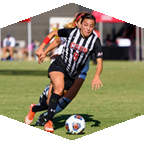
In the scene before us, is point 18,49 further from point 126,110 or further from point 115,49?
point 126,110

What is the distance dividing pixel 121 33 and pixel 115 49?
194 inches

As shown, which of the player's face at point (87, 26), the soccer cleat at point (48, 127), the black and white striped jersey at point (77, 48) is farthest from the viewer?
the black and white striped jersey at point (77, 48)

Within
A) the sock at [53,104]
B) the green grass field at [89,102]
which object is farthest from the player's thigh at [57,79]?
the green grass field at [89,102]

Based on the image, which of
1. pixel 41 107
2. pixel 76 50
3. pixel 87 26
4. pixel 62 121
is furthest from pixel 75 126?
pixel 87 26

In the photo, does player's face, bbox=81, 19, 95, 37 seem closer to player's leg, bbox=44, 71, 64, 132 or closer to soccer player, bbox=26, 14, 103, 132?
soccer player, bbox=26, 14, 103, 132

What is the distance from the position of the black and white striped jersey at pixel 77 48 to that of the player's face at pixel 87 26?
4.3 inches

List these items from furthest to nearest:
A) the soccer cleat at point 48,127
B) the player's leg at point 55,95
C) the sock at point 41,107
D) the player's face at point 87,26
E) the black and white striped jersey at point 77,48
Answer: the sock at point 41,107, the black and white striped jersey at point 77,48, the player's face at point 87,26, the player's leg at point 55,95, the soccer cleat at point 48,127

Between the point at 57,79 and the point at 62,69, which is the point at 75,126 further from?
the point at 62,69

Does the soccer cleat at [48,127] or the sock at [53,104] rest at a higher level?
the sock at [53,104]

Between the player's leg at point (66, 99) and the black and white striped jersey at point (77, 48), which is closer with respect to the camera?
the black and white striped jersey at point (77, 48)

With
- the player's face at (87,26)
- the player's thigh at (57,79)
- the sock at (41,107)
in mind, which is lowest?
the sock at (41,107)

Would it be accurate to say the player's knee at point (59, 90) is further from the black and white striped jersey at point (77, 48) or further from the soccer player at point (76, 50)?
the black and white striped jersey at point (77, 48)

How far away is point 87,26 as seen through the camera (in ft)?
26.1

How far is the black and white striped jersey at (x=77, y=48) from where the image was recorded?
805 centimetres
